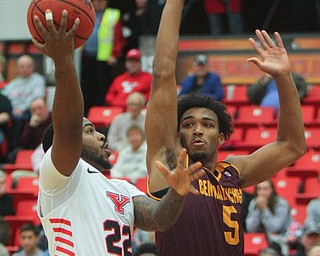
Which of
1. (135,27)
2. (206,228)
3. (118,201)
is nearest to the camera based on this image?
(118,201)

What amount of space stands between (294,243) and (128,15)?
645 centimetres

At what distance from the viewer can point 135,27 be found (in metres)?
14.9

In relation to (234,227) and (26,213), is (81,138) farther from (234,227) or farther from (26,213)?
(26,213)

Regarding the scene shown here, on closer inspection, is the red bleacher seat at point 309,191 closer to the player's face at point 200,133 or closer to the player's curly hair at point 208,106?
the player's curly hair at point 208,106

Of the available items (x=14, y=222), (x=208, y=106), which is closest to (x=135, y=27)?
(x=14, y=222)

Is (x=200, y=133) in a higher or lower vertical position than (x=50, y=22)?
lower

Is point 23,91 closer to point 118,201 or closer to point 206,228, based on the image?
point 206,228

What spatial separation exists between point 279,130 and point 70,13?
205 centimetres

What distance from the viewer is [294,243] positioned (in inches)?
380

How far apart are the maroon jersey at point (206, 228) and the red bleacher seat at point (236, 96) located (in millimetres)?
7825

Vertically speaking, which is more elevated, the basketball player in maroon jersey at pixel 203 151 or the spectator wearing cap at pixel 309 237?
the basketball player in maroon jersey at pixel 203 151

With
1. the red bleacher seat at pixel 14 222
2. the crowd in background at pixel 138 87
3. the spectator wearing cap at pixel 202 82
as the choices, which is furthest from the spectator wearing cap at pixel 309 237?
the spectator wearing cap at pixel 202 82

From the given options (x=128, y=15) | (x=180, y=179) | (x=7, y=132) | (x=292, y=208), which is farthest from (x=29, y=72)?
(x=180, y=179)

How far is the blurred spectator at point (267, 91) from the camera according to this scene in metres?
12.8
